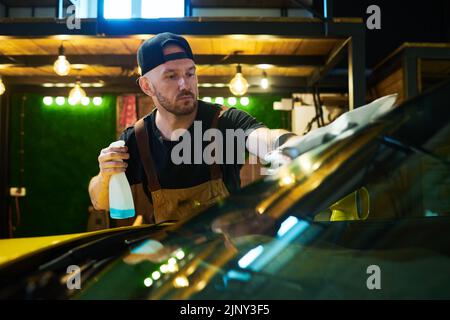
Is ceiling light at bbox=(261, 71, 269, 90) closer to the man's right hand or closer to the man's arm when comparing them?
the man's arm

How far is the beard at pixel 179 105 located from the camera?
1.88 meters

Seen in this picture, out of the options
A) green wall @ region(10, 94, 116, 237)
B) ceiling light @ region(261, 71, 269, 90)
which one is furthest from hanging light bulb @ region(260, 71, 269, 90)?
green wall @ region(10, 94, 116, 237)

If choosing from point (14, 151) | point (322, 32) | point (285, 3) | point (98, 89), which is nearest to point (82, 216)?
point (14, 151)

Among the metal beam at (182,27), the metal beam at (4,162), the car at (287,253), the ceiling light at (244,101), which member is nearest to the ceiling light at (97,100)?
the metal beam at (4,162)

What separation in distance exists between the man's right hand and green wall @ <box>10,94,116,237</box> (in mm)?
4497

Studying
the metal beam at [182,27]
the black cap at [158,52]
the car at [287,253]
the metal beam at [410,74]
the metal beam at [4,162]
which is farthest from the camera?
the metal beam at [4,162]

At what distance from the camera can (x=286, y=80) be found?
551 cm

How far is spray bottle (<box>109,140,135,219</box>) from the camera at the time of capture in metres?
1.56

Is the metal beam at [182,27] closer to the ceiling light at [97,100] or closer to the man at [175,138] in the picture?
the man at [175,138]

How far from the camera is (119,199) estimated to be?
1570 mm

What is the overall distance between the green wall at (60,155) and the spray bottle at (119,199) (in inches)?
179

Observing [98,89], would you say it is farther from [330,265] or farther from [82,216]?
[330,265]

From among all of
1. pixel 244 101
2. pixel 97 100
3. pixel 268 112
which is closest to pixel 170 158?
pixel 244 101

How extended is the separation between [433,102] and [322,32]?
9.81 ft
